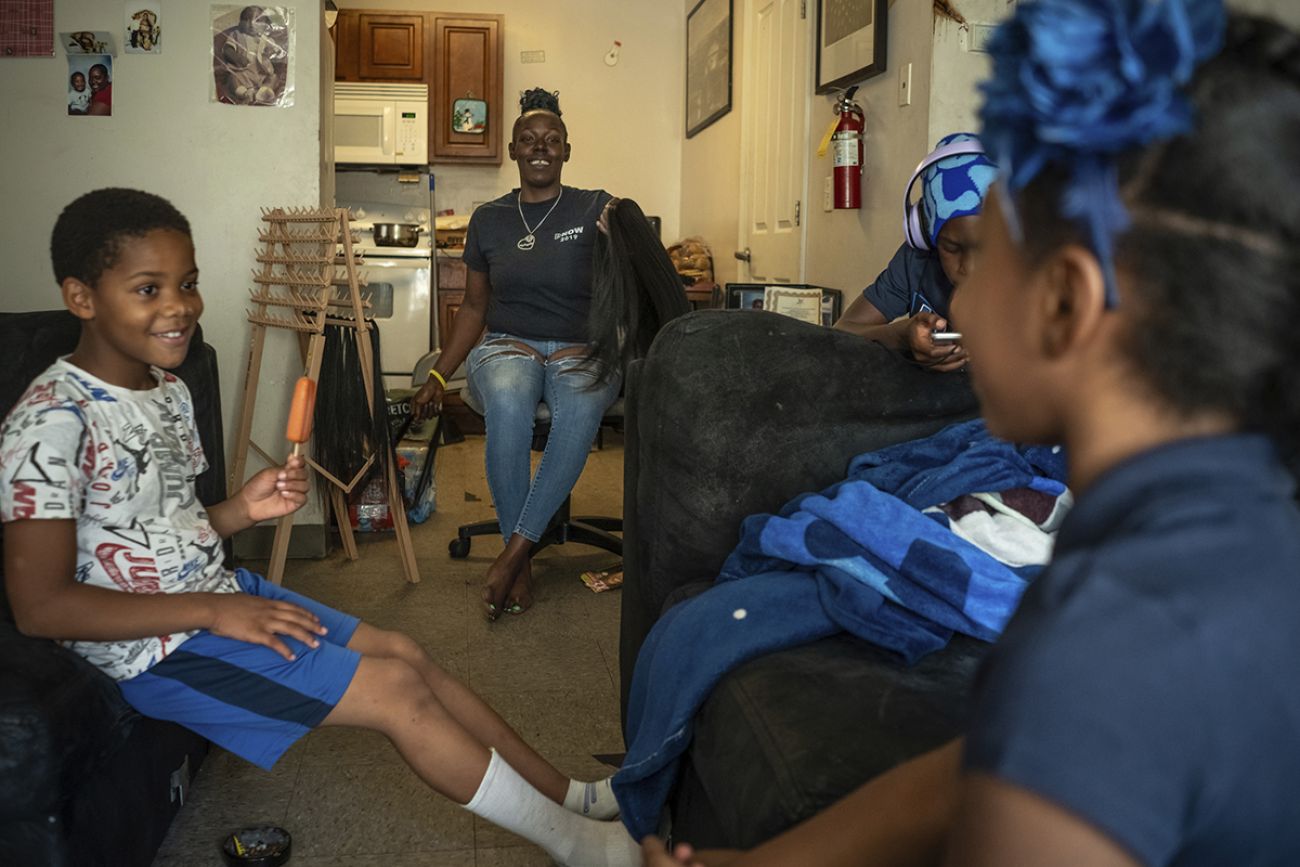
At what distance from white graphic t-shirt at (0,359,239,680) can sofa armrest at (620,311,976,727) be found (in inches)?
25.8

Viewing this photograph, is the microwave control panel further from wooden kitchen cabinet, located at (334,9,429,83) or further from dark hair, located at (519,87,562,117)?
dark hair, located at (519,87,562,117)

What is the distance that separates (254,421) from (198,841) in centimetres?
173

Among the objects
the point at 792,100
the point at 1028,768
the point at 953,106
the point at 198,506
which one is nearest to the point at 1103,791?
the point at 1028,768

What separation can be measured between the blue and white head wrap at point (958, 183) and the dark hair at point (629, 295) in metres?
1.18

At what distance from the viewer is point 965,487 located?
146 cm

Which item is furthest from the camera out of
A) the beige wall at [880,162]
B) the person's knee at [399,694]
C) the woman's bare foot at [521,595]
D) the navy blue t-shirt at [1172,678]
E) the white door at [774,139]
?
the white door at [774,139]

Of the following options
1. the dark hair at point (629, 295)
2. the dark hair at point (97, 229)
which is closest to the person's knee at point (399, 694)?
the dark hair at point (97, 229)

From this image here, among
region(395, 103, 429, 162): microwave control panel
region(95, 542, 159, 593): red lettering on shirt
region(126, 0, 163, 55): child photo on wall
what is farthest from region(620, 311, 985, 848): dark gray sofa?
region(395, 103, 429, 162): microwave control panel

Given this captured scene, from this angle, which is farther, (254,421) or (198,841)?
(254,421)

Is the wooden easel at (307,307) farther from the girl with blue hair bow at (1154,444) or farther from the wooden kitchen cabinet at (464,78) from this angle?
the wooden kitchen cabinet at (464,78)

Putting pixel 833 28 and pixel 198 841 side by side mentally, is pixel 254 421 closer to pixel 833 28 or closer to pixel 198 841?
pixel 198 841

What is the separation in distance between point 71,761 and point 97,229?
677 mm

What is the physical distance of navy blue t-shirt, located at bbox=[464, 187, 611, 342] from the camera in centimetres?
312

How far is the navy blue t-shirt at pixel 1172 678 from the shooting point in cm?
51
